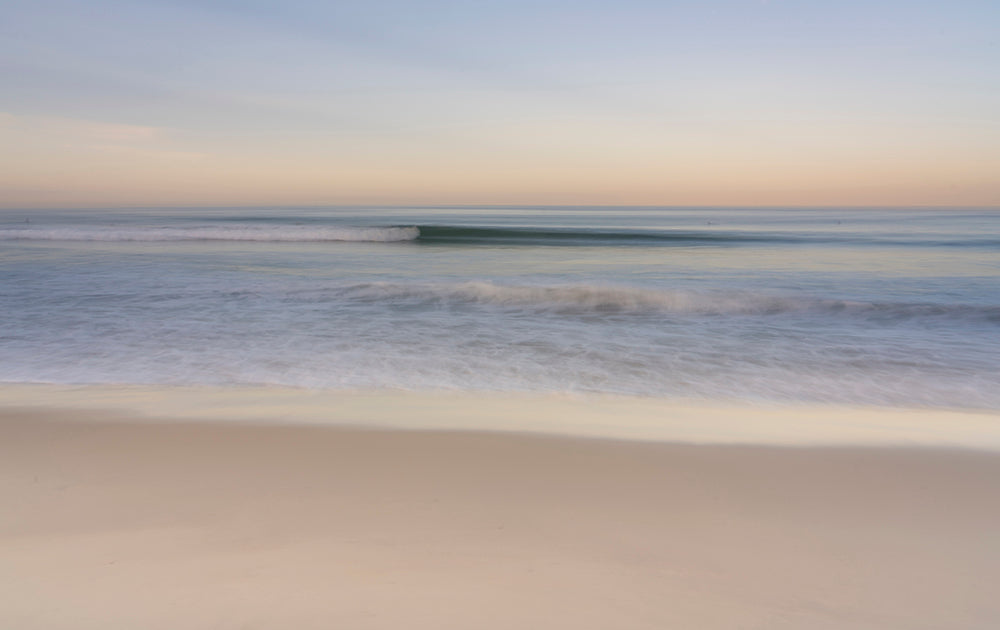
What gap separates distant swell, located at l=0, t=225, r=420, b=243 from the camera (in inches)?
901

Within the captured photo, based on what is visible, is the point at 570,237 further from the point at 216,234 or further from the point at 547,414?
the point at 547,414

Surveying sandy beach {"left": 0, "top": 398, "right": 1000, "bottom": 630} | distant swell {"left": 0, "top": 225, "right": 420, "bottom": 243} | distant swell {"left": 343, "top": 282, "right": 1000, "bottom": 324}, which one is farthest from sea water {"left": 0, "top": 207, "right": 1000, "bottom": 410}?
Answer: distant swell {"left": 0, "top": 225, "right": 420, "bottom": 243}

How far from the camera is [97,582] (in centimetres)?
190

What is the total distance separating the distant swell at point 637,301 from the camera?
8.80 meters

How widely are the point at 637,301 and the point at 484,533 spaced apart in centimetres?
775

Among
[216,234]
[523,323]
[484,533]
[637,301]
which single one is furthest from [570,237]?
[484,533]

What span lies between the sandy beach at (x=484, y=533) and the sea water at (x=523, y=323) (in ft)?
5.08

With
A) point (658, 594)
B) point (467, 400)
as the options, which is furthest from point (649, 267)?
point (658, 594)

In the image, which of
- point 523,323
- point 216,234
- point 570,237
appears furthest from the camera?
point 570,237

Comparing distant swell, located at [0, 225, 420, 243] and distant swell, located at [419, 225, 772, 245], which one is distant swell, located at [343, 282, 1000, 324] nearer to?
distant swell, located at [419, 225, 772, 245]

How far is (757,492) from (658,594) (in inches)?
38.4

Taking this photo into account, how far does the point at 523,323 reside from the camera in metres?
7.71

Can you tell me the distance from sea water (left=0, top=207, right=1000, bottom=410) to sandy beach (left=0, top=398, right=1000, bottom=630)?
1.55 meters

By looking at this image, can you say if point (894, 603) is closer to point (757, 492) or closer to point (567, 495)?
point (757, 492)
